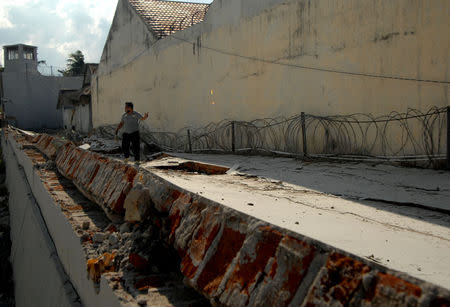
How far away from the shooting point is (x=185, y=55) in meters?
13.5

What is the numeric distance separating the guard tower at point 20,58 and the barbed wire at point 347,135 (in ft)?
127

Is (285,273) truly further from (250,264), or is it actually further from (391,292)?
(391,292)

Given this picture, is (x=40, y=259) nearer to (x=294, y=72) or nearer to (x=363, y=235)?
(x=363, y=235)

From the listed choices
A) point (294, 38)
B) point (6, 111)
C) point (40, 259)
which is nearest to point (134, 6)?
point (294, 38)

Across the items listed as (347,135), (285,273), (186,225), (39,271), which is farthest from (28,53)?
(285,273)

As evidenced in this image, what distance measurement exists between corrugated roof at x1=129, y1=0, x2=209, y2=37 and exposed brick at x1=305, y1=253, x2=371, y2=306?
50.8 ft

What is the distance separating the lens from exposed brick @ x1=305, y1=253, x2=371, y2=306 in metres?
1.20

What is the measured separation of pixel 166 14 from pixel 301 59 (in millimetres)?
11006

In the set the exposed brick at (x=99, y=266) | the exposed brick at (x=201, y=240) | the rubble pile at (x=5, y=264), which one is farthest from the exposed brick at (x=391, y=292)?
the rubble pile at (x=5, y=264)

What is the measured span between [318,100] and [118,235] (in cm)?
592

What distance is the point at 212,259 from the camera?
5.92 ft

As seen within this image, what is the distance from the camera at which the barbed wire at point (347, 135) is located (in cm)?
601

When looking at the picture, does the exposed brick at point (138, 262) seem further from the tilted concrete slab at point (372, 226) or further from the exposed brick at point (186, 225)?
the tilted concrete slab at point (372, 226)

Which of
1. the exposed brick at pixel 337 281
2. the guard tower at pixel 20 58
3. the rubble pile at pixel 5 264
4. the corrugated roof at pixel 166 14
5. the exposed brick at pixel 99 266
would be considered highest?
the guard tower at pixel 20 58
